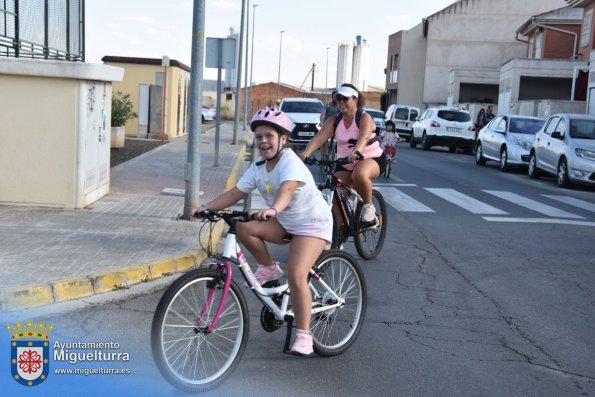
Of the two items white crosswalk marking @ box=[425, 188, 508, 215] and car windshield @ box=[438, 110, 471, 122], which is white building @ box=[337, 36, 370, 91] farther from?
white crosswalk marking @ box=[425, 188, 508, 215]

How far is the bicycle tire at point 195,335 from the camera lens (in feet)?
14.7

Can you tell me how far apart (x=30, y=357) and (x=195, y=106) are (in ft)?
19.9

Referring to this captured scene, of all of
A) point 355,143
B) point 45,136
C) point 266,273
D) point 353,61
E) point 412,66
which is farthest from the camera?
point 353,61

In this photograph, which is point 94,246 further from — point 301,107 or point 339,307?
point 301,107

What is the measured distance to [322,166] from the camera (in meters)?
8.06

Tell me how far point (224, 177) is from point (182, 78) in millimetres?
18118

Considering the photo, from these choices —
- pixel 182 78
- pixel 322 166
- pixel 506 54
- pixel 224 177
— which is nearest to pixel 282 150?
pixel 322 166

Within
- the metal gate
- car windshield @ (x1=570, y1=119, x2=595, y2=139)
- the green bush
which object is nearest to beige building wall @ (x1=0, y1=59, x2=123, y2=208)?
the metal gate

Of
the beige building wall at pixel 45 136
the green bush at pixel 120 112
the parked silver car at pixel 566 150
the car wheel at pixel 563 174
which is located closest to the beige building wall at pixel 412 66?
the green bush at pixel 120 112

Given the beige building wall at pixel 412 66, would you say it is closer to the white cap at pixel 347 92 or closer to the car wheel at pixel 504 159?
the car wheel at pixel 504 159

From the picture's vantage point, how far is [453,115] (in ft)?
104

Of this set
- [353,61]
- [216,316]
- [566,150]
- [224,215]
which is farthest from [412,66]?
[216,316]

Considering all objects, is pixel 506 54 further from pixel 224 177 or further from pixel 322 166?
pixel 322 166

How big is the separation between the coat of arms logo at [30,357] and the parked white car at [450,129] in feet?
89.5
